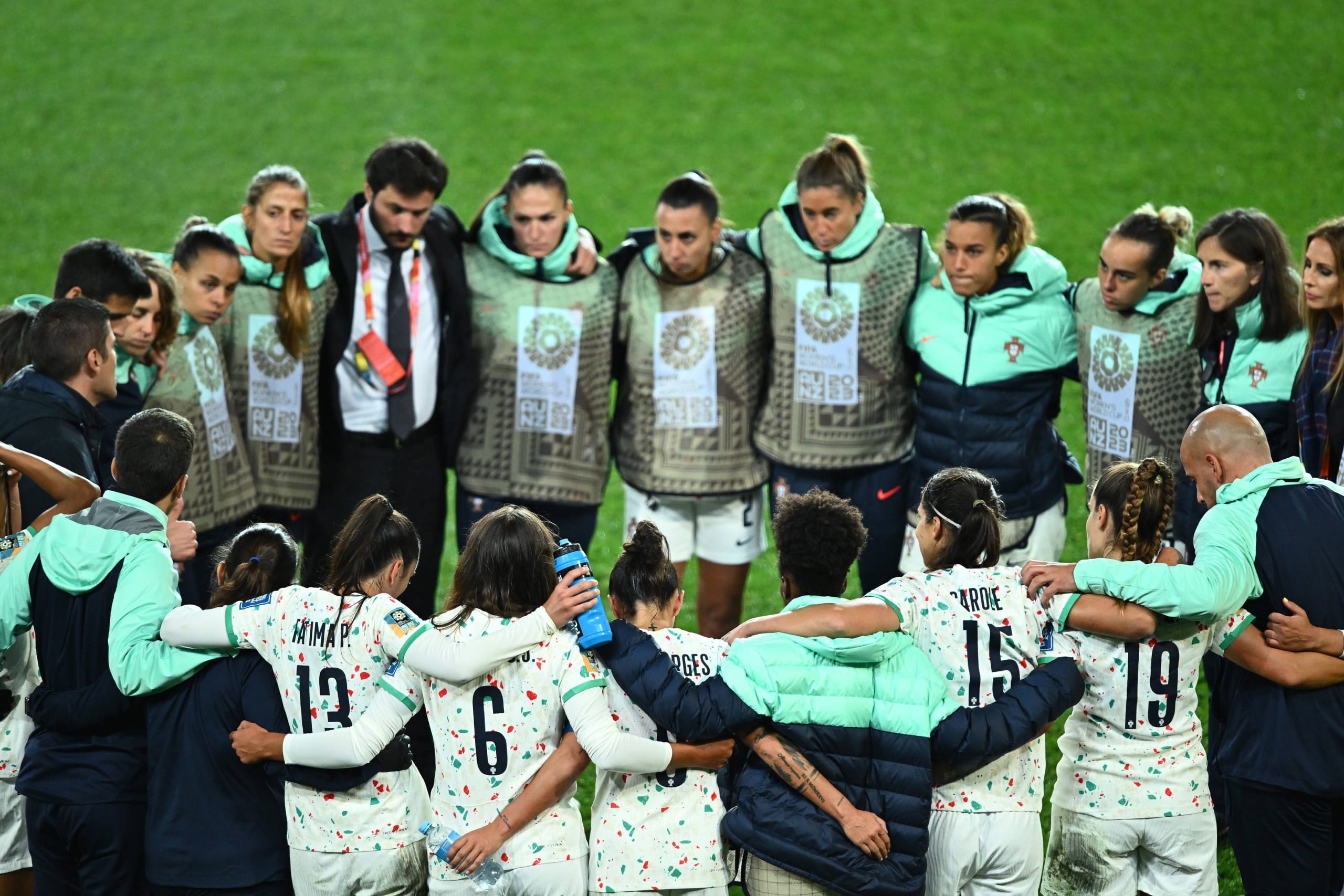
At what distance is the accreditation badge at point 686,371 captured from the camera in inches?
218

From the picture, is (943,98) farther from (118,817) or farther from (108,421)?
(118,817)

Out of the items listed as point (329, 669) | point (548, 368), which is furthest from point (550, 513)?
point (329, 669)

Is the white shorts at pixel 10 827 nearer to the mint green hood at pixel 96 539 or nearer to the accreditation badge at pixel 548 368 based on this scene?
the mint green hood at pixel 96 539

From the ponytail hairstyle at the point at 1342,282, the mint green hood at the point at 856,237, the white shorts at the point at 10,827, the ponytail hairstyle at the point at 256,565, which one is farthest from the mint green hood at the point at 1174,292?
the white shorts at the point at 10,827

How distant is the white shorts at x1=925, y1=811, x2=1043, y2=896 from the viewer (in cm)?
361

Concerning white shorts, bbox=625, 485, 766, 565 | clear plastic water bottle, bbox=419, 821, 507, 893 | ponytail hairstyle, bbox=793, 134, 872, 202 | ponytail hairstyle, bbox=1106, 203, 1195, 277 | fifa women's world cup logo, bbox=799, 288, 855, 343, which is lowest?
clear plastic water bottle, bbox=419, 821, 507, 893

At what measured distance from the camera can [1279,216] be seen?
39.7ft

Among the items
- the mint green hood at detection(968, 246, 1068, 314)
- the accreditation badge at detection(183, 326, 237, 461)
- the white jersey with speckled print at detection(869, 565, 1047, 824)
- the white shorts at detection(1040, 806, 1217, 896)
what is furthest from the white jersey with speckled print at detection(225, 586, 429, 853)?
the mint green hood at detection(968, 246, 1068, 314)

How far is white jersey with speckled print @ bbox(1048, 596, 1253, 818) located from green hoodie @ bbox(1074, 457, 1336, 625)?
0.14 m

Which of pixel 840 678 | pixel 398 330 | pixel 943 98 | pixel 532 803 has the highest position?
pixel 943 98

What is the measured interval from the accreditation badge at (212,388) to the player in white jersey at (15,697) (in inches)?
45.0

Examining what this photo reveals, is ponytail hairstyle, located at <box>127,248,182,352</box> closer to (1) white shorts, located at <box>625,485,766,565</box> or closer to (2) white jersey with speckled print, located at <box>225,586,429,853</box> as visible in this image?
(2) white jersey with speckled print, located at <box>225,586,429,853</box>

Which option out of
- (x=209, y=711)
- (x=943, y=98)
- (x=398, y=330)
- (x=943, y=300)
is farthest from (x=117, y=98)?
(x=209, y=711)

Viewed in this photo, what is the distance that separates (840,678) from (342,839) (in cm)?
127
